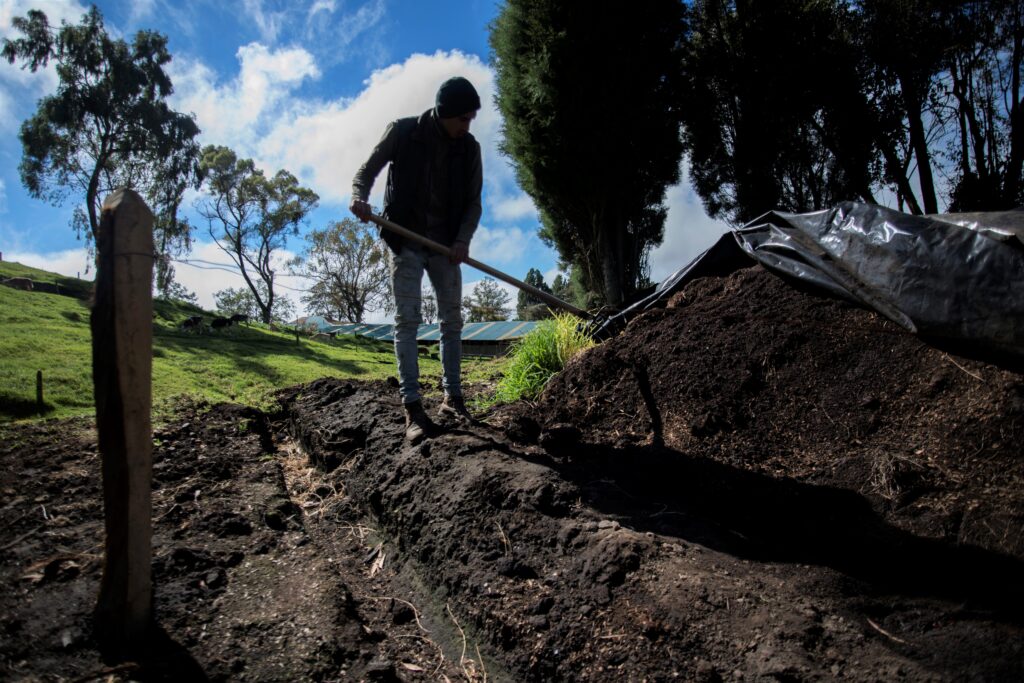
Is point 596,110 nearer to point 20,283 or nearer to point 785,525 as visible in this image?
point 785,525

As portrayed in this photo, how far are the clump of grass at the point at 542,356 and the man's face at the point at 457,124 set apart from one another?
1992mm

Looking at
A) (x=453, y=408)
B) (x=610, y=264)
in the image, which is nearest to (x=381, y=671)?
(x=453, y=408)

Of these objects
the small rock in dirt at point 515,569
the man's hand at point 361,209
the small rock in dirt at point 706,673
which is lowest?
the small rock in dirt at point 706,673

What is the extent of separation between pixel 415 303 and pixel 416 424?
743mm

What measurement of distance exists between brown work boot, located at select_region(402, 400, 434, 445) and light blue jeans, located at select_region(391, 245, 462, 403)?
50 mm

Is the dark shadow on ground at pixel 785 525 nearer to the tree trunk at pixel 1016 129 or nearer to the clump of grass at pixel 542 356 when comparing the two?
the clump of grass at pixel 542 356

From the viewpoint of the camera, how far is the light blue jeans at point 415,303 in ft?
10.2

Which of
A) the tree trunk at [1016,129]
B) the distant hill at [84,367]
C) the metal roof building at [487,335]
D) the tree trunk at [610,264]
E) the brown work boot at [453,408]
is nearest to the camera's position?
the brown work boot at [453,408]

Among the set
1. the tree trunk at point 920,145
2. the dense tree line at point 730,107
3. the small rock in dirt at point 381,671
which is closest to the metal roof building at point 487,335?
the dense tree line at point 730,107

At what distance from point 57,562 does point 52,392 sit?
11.9 feet

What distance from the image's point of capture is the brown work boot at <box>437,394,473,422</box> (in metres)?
3.40

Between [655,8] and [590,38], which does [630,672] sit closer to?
[590,38]

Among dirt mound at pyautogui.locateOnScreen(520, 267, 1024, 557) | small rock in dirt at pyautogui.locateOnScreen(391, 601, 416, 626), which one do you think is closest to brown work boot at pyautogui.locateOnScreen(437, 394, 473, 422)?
dirt mound at pyautogui.locateOnScreen(520, 267, 1024, 557)

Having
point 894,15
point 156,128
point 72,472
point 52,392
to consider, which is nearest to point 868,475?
point 72,472
